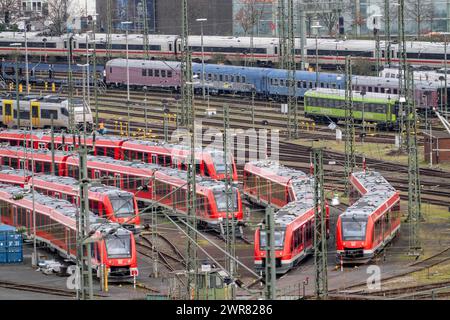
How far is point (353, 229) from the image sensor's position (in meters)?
41.2

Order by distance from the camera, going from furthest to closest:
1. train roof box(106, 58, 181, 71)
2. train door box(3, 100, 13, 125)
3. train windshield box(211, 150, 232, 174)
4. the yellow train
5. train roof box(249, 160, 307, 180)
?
1. train roof box(106, 58, 181, 71)
2. train door box(3, 100, 13, 125)
3. the yellow train
4. train windshield box(211, 150, 232, 174)
5. train roof box(249, 160, 307, 180)

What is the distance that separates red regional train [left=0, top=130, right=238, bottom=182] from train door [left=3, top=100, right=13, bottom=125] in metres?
10.1

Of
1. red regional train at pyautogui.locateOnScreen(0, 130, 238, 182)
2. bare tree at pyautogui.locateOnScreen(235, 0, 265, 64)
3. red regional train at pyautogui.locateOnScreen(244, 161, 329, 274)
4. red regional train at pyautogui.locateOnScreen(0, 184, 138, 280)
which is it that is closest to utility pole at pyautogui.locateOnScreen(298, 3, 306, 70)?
bare tree at pyautogui.locateOnScreen(235, 0, 265, 64)

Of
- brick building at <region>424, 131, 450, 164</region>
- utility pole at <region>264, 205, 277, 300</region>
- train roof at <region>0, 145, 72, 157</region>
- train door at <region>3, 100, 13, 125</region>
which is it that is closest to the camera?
utility pole at <region>264, 205, 277, 300</region>

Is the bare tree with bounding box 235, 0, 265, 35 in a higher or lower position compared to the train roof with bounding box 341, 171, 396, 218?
higher

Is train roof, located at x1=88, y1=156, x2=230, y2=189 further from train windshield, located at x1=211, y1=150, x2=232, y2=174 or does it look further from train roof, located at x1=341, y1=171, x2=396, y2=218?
train roof, located at x1=341, y1=171, x2=396, y2=218

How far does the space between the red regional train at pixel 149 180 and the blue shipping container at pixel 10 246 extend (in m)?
3.46

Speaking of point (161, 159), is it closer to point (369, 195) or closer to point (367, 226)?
point (369, 195)

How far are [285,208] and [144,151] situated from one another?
48.9 feet

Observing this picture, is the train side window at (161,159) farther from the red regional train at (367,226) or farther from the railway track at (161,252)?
the red regional train at (367,226)

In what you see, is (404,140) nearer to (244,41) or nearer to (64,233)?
(64,233)

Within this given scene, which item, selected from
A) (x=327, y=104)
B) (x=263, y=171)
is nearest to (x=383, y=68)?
(x=327, y=104)

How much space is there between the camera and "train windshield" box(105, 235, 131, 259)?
39438 mm

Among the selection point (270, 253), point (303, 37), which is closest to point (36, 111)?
point (303, 37)
